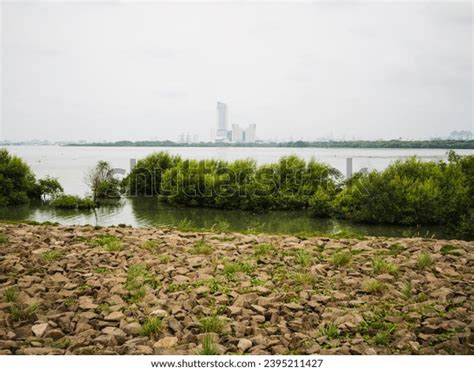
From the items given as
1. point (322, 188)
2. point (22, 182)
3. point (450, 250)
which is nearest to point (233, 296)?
point (450, 250)

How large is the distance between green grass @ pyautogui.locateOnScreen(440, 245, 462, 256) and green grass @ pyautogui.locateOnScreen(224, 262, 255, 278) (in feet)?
8.95

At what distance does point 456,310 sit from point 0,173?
15.7m

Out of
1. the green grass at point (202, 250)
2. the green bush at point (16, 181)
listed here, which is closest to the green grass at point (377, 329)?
the green grass at point (202, 250)

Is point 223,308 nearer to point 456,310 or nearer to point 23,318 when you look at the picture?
point 23,318

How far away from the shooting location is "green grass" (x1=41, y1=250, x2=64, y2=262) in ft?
17.3

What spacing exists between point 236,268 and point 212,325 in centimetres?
146

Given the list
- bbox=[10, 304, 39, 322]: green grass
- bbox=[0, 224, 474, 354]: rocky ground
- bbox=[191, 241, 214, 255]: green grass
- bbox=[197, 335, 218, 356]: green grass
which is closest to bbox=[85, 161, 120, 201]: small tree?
bbox=[0, 224, 474, 354]: rocky ground

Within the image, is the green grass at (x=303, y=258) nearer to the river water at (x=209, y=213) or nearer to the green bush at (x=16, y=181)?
the river water at (x=209, y=213)

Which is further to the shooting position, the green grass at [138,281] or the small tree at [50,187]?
the small tree at [50,187]

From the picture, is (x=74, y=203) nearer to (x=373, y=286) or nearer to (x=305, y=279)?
(x=305, y=279)

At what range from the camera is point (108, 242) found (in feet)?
20.2

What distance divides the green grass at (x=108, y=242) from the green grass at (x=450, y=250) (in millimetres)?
4410

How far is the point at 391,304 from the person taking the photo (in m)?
4.00

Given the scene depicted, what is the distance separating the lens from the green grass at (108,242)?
5.77 m
